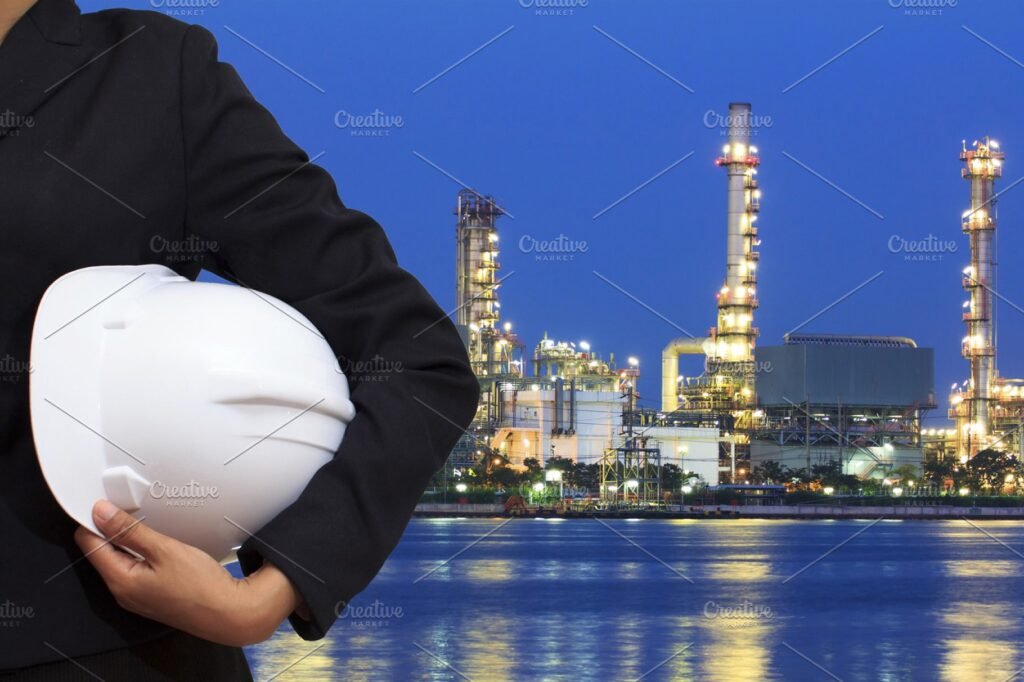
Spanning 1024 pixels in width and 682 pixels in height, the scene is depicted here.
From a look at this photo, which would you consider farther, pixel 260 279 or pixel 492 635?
pixel 492 635

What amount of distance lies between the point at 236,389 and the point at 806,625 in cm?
2493

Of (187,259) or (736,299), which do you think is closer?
(187,259)

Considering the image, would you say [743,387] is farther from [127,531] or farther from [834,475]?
[127,531]

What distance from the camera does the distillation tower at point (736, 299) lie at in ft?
182

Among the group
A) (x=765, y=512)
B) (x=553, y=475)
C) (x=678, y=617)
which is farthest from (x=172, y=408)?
(x=765, y=512)

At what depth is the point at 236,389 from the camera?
80 cm

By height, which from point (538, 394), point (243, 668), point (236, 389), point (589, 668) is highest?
point (538, 394)

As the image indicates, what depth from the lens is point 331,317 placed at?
2.90ft

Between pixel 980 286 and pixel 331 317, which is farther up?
pixel 980 286

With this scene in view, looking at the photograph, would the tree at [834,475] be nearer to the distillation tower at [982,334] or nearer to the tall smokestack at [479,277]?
the distillation tower at [982,334]

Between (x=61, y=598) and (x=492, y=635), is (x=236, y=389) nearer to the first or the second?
(x=61, y=598)

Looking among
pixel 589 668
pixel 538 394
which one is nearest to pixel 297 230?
pixel 589 668

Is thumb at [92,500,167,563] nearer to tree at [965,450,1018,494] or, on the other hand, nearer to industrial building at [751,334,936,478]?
industrial building at [751,334,936,478]

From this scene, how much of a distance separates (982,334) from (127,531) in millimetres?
56892
